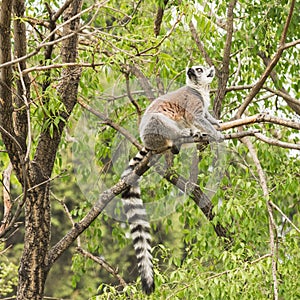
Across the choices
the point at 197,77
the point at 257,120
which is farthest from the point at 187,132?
the point at 197,77

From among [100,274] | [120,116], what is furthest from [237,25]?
[100,274]

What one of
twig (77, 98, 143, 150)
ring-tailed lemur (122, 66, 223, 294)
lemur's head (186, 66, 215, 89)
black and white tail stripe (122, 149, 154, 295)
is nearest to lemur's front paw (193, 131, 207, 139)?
ring-tailed lemur (122, 66, 223, 294)

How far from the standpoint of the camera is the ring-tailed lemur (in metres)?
4.05

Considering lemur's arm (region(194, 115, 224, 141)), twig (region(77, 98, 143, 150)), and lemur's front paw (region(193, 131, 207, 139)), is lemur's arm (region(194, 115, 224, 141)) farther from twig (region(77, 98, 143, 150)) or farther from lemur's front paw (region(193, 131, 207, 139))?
twig (region(77, 98, 143, 150))

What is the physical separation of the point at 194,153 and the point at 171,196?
0.47 metres

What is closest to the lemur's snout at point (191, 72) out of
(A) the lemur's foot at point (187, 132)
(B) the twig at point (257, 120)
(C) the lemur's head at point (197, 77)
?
(C) the lemur's head at point (197, 77)

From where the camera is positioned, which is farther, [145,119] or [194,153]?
[194,153]

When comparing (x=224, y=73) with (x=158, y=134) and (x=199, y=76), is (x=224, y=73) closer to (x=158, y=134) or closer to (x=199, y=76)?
(x=199, y=76)

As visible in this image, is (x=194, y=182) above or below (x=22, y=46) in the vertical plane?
below

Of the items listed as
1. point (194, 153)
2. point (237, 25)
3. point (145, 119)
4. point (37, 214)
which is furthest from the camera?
point (237, 25)

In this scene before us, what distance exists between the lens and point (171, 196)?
577 centimetres

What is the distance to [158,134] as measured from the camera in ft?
13.3

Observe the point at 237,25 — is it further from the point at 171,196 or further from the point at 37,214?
the point at 37,214

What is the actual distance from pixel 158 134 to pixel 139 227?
0.61 m
